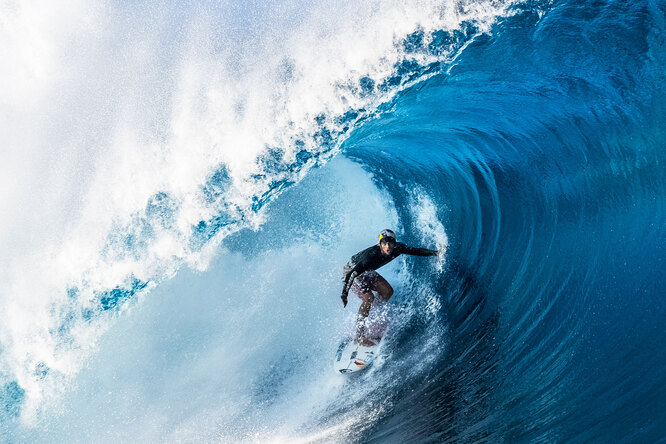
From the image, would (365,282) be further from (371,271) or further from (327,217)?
(327,217)

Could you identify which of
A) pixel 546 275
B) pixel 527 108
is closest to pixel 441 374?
pixel 546 275

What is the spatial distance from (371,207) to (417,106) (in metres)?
1.86

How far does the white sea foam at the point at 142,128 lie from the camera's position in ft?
25.0

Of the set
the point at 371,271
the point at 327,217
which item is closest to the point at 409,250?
the point at 371,271

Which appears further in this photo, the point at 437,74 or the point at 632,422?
the point at 437,74

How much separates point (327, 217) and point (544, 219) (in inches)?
120

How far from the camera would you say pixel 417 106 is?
8.20 metres

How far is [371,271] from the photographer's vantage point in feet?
21.2

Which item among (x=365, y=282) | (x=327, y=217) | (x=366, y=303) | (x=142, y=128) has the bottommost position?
(x=366, y=303)

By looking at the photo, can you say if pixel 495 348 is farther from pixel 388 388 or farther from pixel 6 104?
pixel 6 104

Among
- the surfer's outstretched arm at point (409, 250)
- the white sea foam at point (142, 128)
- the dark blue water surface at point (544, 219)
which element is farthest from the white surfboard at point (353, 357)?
the white sea foam at point (142, 128)

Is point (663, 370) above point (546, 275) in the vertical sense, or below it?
→ below

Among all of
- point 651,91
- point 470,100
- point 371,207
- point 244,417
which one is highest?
point 470,100

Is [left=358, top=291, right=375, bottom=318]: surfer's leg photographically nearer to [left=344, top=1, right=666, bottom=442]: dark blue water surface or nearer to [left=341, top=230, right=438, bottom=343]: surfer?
[left=341, top=230, right=438, bottom=343]: surfer
